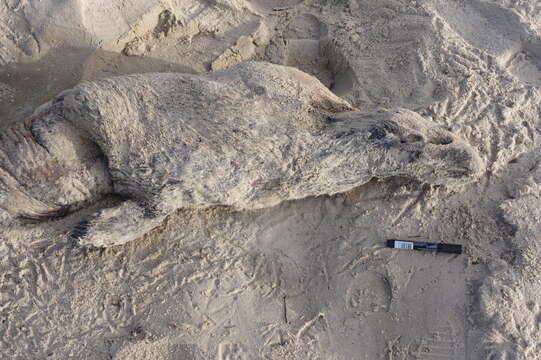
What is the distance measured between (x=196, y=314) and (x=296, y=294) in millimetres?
890

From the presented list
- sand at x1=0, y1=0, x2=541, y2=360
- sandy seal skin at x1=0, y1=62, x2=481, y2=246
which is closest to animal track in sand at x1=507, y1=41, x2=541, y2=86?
sand at x1=0, y1=0, x2=541, y2=360

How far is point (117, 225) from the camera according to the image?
3377 millimetres

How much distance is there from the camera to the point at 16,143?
330 cm

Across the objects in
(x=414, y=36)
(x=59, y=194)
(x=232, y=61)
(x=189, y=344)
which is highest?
(x=414, y=36)

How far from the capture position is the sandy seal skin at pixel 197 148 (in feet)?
11.0

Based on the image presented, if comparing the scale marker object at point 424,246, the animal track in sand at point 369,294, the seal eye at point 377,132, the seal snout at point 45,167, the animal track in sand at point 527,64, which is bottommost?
the animal track in sand at point 369,294

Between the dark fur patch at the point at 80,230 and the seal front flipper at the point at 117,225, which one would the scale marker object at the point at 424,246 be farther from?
the dark fur patch at the point at 80,230

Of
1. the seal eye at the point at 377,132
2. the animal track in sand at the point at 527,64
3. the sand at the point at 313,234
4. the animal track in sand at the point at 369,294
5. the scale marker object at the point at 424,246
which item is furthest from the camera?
the animal track in sand at the point at 527,64

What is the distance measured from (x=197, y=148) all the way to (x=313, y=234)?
1376mm

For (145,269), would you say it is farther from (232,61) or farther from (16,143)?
(232,61)

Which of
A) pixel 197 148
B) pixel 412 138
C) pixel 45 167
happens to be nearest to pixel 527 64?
pixel 412 138

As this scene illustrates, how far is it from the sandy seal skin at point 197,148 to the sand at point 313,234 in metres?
0.31

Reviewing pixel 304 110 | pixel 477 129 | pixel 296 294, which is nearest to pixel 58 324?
pixel 296 294

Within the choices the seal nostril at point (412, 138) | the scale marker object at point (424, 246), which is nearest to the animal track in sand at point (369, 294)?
the scale marker object at point (424, 246)
